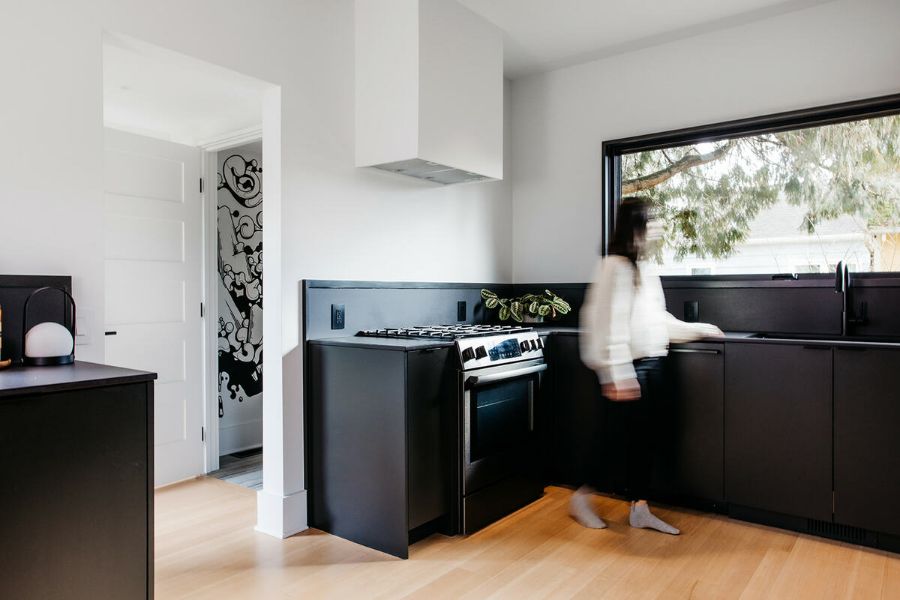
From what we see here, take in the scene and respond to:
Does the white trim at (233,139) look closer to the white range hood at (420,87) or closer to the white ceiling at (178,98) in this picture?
the white ceiling at (178,98)

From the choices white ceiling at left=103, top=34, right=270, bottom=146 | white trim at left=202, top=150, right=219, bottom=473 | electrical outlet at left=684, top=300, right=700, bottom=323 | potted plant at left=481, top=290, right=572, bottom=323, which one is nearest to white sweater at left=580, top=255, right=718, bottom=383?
electrical outlet at left=684, top=300, right=700, bottom=323

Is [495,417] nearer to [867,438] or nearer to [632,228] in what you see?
[632,228]

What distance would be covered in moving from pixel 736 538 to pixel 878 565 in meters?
0.52

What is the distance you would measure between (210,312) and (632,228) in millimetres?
2672

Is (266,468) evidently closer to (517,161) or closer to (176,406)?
(176,406)

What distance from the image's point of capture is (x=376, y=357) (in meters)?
2.52

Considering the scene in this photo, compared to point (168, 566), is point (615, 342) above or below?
above

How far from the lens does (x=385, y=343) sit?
100 inches

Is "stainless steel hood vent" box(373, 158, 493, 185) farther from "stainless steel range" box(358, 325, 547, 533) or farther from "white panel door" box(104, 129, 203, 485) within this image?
"white panel door" box(104, 129, 203, 485)

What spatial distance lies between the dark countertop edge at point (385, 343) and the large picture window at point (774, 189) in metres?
1.79

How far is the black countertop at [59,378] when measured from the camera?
4.45 ft

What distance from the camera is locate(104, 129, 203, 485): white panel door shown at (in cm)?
338

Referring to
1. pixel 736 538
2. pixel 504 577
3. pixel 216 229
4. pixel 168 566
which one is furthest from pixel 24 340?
pixel 736 538

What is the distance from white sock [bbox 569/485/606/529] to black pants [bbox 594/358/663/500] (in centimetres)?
19
